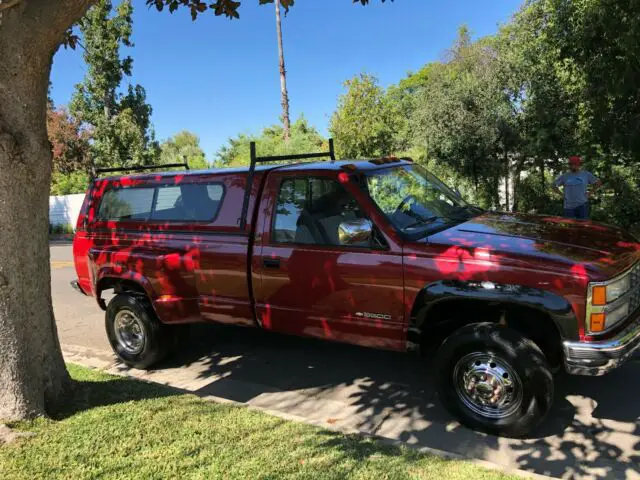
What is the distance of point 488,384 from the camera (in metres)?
3.72

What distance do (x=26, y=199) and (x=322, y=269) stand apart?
2221mm

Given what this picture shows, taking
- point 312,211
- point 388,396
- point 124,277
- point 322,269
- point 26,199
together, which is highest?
point 26,199

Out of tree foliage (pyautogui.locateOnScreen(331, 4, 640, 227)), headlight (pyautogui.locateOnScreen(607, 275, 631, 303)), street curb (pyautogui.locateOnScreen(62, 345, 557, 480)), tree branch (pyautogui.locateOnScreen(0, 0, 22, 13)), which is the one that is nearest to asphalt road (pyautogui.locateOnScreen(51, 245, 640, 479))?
street curb (pyautogui.locateOnScreen(62, 345, 557, 480))

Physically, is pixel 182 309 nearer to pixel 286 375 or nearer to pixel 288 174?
pixel 286 375

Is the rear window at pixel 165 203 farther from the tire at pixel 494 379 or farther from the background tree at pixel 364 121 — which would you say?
the background tree at pixel 364 121

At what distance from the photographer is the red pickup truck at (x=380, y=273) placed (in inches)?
137

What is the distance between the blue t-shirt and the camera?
8.36 m

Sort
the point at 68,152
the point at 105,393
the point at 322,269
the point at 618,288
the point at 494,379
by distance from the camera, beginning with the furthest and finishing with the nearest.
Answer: the point at 68,152 < the point at 105,393 < the point at 322,269 < the point at 494,379 < the point at 618,288

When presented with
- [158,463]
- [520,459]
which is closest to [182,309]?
[158,463]

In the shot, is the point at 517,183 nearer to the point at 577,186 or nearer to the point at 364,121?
the point at 577,186

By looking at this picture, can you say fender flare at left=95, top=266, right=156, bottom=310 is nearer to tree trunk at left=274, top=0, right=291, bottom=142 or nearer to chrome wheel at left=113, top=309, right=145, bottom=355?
chrome wheel at left=113, top=309, right=145, bottom=355

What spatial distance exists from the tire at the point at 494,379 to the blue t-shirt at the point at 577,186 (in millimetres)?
5744

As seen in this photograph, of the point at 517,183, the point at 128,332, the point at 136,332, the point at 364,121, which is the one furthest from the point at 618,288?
the point at 364,121

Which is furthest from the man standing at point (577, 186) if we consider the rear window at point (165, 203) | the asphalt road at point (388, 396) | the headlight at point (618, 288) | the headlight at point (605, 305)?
the rear window at point (165, 203)
